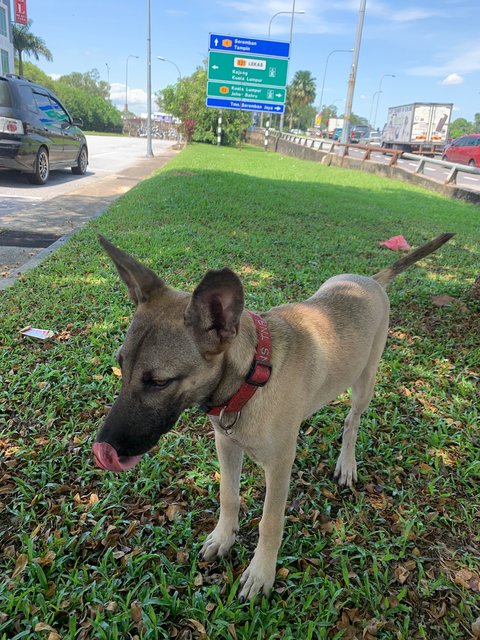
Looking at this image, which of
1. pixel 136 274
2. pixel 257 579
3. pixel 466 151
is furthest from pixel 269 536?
pixel 466 151

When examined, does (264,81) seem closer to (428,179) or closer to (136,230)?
(428,179)

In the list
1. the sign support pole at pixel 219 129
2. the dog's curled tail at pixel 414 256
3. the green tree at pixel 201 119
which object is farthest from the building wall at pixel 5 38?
the dog's curled tail at pixel 414 256

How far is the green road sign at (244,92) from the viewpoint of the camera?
28.7 metres

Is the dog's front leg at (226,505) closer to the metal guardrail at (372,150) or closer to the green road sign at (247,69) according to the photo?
the metal guardrail at (372,150)

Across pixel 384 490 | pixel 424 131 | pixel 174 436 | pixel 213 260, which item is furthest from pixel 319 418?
pixel 424 131

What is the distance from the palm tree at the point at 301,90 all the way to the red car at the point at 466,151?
233 feet

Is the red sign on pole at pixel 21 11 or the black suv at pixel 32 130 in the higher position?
the red sign on pole at pixel 21 11

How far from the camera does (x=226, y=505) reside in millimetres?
2467

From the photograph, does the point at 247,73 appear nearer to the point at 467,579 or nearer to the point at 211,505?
the point at 211,505

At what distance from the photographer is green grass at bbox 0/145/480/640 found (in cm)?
214

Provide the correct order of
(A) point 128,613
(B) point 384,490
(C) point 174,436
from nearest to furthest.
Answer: (A) point 128,613 < (B) point 384,490 < (C) point 174,436

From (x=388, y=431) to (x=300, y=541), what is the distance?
1.28m

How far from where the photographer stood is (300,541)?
8.39 feet

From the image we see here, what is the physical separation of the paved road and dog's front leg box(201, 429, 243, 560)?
4.20 meters
